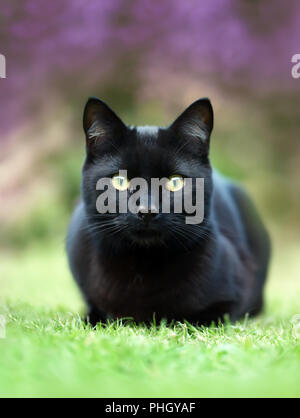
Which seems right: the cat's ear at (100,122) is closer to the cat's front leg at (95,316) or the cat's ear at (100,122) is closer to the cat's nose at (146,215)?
the cat's nose at (146,215)

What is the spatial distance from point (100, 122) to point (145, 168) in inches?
9.6

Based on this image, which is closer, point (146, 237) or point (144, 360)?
point (144, 360)

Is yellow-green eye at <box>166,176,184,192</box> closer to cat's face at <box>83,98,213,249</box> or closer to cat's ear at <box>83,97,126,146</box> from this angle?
cat's face at <box>83,98,213,249</box>

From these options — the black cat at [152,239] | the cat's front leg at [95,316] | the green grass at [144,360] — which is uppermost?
the black cat at [152,239]

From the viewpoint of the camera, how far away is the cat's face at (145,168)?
1790mm

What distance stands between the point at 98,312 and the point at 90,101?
766 mm

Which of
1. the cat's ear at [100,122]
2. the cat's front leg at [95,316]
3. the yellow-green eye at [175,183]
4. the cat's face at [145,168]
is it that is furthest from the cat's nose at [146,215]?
the cat's front leg at [95,316]

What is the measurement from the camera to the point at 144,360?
138 centimetres

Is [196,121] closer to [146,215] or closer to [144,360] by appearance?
[146,215]

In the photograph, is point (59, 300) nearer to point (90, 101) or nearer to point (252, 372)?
point (90, 101)

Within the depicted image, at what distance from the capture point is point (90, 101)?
Result: 188cm

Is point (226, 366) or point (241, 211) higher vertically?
point (241, 211)

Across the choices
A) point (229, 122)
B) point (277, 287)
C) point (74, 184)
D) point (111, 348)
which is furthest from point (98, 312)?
point (229, 122)

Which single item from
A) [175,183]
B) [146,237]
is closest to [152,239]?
[146,237]
